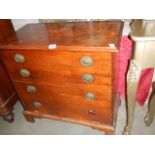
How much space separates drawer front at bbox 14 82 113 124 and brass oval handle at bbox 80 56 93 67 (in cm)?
23

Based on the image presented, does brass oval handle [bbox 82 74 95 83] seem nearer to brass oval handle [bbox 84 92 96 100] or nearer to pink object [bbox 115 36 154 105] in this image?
brass oval handle [bbox 84 92 96 100]

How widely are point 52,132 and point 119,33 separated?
1.01 meters

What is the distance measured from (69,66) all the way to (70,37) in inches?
6.8

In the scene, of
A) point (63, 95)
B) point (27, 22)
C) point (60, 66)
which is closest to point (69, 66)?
point (60, 66)

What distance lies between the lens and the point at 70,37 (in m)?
1.14

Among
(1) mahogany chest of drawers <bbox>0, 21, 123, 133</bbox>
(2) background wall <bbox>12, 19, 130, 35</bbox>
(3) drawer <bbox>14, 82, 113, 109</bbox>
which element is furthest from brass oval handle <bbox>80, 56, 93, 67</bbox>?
(2) background wall <bbox>12, 19, 130, 35</bbox>

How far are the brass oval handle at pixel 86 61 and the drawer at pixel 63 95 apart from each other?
0.21 meters

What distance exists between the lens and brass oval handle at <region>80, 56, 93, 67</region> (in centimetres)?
106

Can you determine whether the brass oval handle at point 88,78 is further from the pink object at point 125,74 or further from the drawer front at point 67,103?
the pink object at point 125,74
